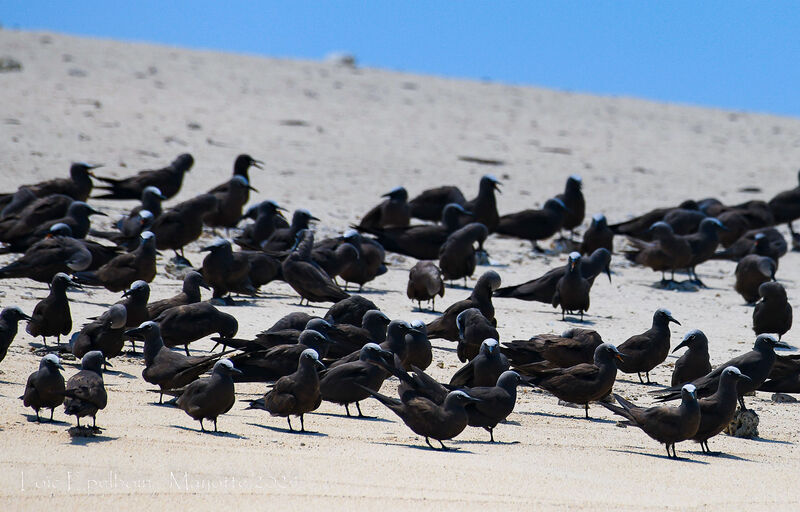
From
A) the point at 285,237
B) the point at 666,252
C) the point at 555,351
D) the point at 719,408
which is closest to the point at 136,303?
the point at 555,351

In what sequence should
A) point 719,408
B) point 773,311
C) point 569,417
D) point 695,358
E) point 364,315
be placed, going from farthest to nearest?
point 773,311
point 364,315
point 695,358
point 569,417
point 719,408

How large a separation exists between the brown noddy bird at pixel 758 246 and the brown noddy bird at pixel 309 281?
6.57 metres

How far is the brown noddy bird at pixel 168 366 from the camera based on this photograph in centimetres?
898

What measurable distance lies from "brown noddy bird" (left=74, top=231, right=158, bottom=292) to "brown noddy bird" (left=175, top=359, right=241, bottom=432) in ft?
14.2

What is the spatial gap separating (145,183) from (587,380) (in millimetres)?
10023

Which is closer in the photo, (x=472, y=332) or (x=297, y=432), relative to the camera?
(x=297, y=432)

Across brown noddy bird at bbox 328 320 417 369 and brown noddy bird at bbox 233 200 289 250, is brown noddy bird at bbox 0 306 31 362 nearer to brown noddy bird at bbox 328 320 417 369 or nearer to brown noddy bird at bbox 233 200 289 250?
brown noddy bird at bbox 328 320 417 369

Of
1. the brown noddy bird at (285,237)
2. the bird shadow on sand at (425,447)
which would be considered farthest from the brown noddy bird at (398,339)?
the brown noddy bird at (285,237)

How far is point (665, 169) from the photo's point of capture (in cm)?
2606

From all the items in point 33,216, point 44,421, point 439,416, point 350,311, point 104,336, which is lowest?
point 44,421

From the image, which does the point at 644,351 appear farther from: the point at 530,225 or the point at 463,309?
the point at 530,225

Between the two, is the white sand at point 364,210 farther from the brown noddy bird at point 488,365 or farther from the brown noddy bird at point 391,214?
the brown noddy bird at point 391,214

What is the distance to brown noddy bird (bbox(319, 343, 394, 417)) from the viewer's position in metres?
8.98

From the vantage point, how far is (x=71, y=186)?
54.9 feet
